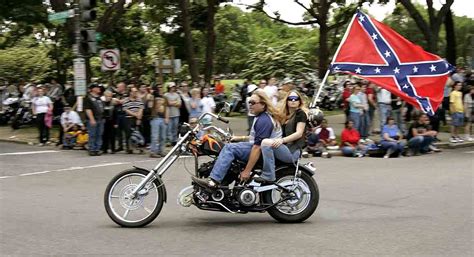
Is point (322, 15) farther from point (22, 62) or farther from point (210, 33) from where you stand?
point (22, 62)

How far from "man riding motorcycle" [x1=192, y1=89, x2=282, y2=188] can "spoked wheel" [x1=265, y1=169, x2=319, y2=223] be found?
1.50 feet

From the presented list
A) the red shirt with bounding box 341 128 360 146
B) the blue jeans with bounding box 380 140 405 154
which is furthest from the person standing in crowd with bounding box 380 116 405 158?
the red shirt with bounding box 341 128 360 146

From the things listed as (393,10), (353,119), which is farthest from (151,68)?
(353,119)

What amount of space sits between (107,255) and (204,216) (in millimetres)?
2161

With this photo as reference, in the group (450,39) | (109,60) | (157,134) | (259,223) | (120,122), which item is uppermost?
(450,39)

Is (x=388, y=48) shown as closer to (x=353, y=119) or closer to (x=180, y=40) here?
(x=353, y=119)

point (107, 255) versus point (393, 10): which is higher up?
point (393, 10)

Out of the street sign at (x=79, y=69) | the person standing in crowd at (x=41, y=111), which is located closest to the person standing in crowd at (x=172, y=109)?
the street sign at (x=79, y=69)

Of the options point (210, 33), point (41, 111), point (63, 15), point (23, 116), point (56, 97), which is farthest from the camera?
point (210, 33)

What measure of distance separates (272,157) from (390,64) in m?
6.44

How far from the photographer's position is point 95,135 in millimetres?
16094

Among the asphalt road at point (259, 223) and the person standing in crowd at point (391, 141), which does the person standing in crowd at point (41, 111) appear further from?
the person standing in crowd at point (391, 141)

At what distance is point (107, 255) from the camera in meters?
6.29

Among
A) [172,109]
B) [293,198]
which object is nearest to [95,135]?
[172,109]
